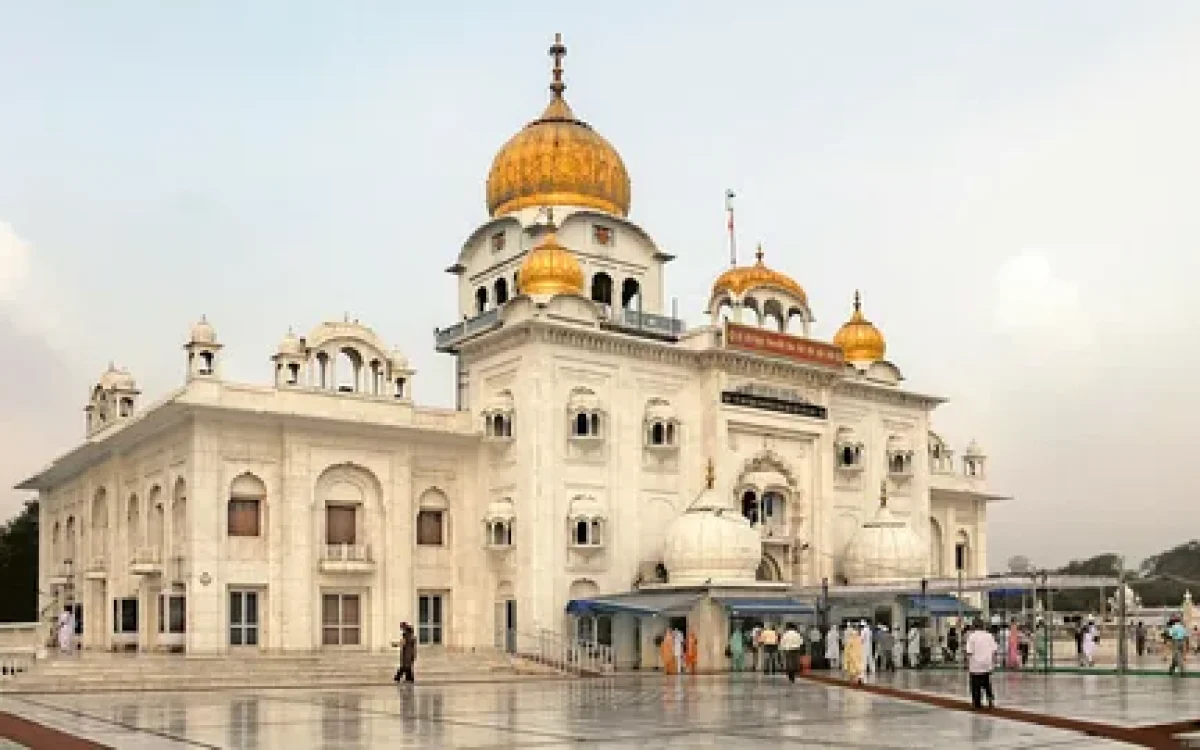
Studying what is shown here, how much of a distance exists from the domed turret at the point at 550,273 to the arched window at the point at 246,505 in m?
9.07

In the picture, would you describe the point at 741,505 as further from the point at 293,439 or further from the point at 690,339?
the point at 293,439

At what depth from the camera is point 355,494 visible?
35.8 m

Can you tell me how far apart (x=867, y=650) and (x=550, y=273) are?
43.8 ft

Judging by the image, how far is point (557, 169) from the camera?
42.8 m

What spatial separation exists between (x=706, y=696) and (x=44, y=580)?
98.7 feet

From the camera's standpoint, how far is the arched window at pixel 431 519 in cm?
3709

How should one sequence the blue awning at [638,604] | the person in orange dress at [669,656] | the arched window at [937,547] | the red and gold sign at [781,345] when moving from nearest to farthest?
the person in orange dress at [669,656], the blue awning at [638,604], the red and gold sign at [781,345], the arched window at [937,547]

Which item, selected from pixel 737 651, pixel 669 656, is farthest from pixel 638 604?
pixel 737 651

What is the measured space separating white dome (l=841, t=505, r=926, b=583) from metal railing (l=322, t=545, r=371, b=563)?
14473mm

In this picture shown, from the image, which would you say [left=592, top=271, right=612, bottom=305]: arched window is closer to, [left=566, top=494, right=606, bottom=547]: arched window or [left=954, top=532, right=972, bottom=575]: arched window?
[left=566, top=494, right=606, bottom=547]: arched window

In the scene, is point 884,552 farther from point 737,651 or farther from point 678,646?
point 678,646

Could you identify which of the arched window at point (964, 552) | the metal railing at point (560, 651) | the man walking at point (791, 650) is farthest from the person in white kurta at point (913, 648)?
the arched window at point (964, 552)

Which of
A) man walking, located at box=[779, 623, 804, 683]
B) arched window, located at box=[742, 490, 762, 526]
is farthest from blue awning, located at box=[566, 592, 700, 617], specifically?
arched window, located at box=[742, 490, 762, 526]

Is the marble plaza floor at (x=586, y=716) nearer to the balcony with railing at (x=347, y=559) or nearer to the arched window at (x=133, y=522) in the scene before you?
the balcony with railing at (x=347, y=559)
